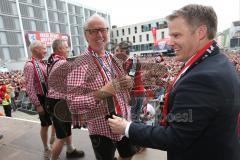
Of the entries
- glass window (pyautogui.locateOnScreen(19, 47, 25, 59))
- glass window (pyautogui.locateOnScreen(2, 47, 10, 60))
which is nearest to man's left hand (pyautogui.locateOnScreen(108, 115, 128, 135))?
glass window (pyautogui.locateOnScreen(2, 47, 10, 60))

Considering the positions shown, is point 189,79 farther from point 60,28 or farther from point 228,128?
point 60,28

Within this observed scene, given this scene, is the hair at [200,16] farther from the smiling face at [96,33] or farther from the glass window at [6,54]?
the glass window at [6,54]

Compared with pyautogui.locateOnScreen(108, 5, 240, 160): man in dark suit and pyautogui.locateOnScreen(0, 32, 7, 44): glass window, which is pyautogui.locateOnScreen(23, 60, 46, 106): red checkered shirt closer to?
pyautogui.locateOnScreen(108, 5, 240, 160): man in dark suit

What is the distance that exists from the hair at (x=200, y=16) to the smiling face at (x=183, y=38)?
0.02 meters

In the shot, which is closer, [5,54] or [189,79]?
[189,79]

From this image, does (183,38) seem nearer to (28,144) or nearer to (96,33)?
(96,33)

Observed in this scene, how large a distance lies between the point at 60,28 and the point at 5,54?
51.9 feet

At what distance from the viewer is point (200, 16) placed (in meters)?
1.04

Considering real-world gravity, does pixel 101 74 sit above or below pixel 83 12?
below

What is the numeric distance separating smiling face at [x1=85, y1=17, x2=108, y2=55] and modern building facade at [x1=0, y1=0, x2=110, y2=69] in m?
37.7

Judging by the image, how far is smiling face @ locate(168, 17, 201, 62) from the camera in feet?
3.48

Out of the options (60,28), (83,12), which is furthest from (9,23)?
(83,12)

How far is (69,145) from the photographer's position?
3.21m

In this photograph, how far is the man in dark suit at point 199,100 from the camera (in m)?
0.95
